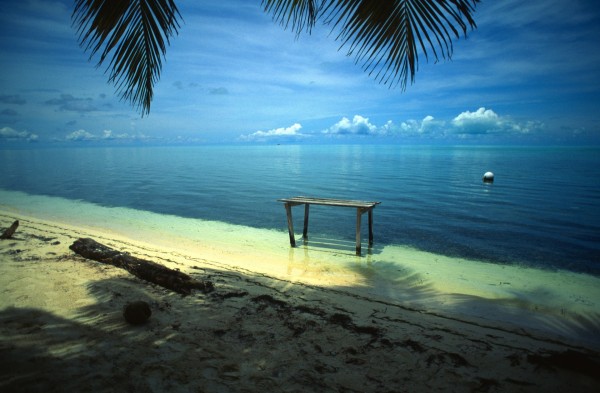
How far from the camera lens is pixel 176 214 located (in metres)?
15.4

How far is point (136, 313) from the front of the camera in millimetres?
3986

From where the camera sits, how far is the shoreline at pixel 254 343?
3098mm

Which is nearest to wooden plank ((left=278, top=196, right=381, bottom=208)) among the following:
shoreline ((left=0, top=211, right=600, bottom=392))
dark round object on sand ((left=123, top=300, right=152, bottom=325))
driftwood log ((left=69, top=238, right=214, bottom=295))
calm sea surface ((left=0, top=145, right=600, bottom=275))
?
calm sea surface ((left=0, top=145, right=600, bottom=275))

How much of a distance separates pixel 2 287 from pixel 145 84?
439 cm

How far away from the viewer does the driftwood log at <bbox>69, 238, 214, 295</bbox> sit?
529 centimetres

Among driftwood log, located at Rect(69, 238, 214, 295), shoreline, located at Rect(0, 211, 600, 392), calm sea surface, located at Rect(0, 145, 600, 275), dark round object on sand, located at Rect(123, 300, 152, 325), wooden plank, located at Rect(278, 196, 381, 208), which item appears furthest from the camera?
calm sea surface, located at Rect(0, 145, 600, 275)

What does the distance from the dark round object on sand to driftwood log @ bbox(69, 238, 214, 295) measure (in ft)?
3.47

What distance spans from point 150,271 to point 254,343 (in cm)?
288

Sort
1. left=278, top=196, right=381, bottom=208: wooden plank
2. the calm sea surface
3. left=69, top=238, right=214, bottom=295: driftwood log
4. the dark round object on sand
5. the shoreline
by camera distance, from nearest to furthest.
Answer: the shoreline, the dark round object on sand, left=69, top=238, right=214, bottom=295: driftwood log, left=278, top=196, right=381, bottom=208: wooden plank, the calm sea surface

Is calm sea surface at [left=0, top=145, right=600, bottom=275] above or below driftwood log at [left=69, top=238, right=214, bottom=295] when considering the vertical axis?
below

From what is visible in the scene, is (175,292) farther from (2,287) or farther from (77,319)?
(2,287)

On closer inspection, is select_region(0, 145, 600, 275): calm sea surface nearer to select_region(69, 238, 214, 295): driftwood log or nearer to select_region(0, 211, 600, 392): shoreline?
select_region(0, 211, 600, 392): shoreline

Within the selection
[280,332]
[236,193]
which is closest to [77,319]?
[280,332]

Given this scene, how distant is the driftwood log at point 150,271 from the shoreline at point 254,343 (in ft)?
0.56
